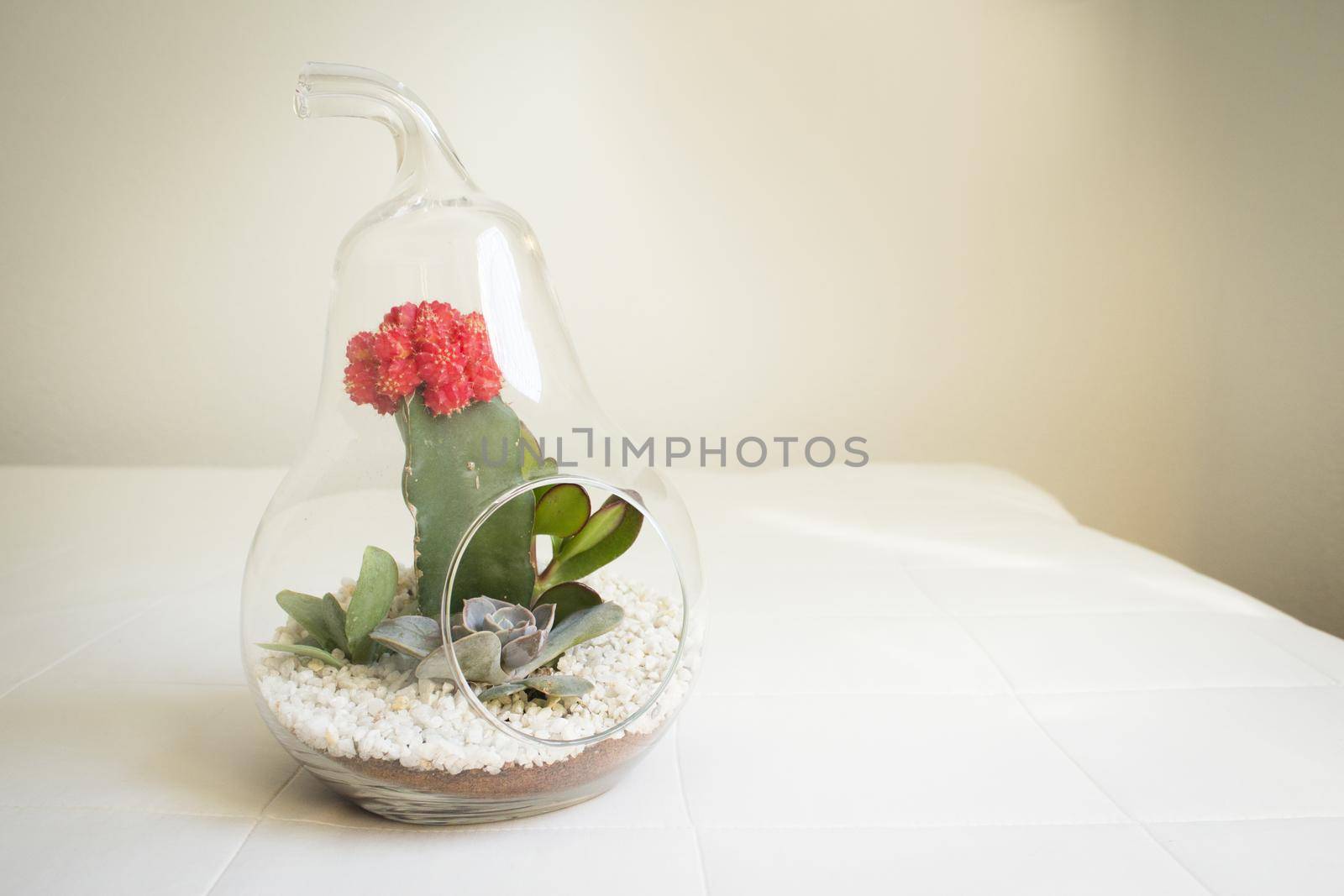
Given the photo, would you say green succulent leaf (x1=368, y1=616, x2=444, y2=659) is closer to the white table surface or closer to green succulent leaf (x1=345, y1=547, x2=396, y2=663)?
green succulent leaf (x1=345, y1=547, x2=396, y2=663)

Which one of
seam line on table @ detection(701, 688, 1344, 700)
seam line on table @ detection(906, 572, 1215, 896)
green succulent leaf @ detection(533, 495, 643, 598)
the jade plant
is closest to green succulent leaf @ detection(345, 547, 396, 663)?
the jade plant

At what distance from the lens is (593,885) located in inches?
24.8

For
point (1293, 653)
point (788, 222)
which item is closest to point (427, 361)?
point (1293, 653)

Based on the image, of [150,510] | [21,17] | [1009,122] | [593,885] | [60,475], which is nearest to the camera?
[593,885]

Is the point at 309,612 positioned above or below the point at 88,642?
above

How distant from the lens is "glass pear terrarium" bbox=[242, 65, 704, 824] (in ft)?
2.19

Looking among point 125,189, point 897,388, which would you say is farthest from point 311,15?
point 897,388

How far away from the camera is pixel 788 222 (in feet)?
8.16

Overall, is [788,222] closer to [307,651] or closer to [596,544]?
[596,544]

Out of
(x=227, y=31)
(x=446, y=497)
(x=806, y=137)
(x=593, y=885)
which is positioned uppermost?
(x=227, y=31)

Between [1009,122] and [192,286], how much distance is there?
1980 mm

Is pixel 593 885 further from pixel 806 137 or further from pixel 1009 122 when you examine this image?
pixel 1009 122

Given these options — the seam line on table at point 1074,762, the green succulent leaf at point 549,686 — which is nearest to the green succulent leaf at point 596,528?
the green succulent leaf at point 549,686

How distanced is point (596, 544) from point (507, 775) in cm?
17
